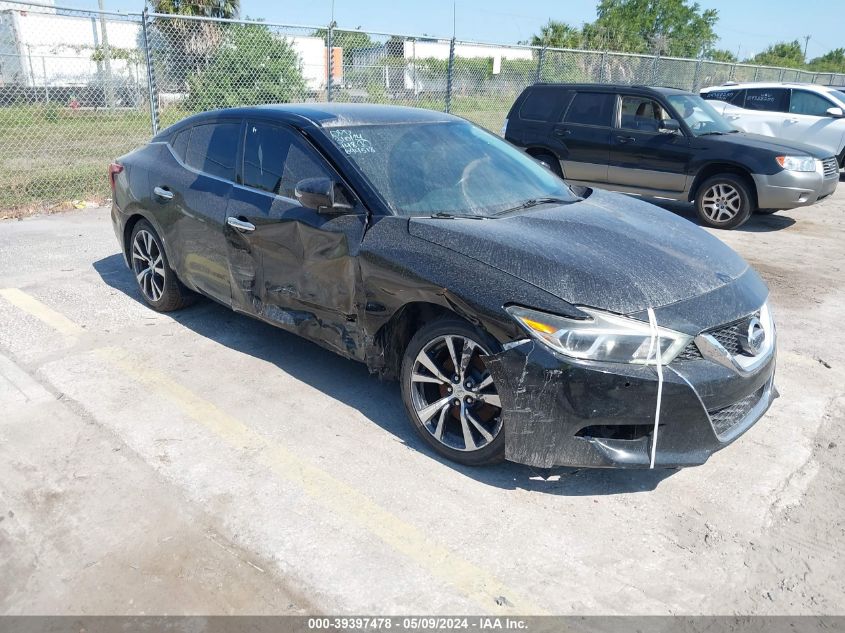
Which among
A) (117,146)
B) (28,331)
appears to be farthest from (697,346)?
(117,146)

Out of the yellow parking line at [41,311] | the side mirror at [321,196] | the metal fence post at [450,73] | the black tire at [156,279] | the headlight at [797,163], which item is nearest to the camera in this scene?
the side mirror at [321,196]

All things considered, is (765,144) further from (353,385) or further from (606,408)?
(606,408)

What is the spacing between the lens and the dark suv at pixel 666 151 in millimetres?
8914

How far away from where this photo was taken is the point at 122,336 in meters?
5.13

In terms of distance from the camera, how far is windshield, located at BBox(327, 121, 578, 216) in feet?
12.8

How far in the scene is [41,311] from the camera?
5566 mm

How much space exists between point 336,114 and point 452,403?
78.1 inches

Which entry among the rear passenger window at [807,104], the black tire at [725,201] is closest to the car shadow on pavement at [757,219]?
the black tire at [725,201]

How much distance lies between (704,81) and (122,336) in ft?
68.3

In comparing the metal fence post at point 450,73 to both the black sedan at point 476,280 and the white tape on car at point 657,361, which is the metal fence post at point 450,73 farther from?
the white tape on car at point 657,361

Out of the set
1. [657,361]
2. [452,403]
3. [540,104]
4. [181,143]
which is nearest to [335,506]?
[452,403]

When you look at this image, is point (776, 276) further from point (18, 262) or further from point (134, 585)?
point (18, 262)

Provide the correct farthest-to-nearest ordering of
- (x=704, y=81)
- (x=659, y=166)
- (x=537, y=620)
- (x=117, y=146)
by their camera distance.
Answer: (x=704, y=81)
(x=117, y=146)
(x=659, y=166)
(x=537, y=620)

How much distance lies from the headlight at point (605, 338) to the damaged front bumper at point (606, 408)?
4cm
